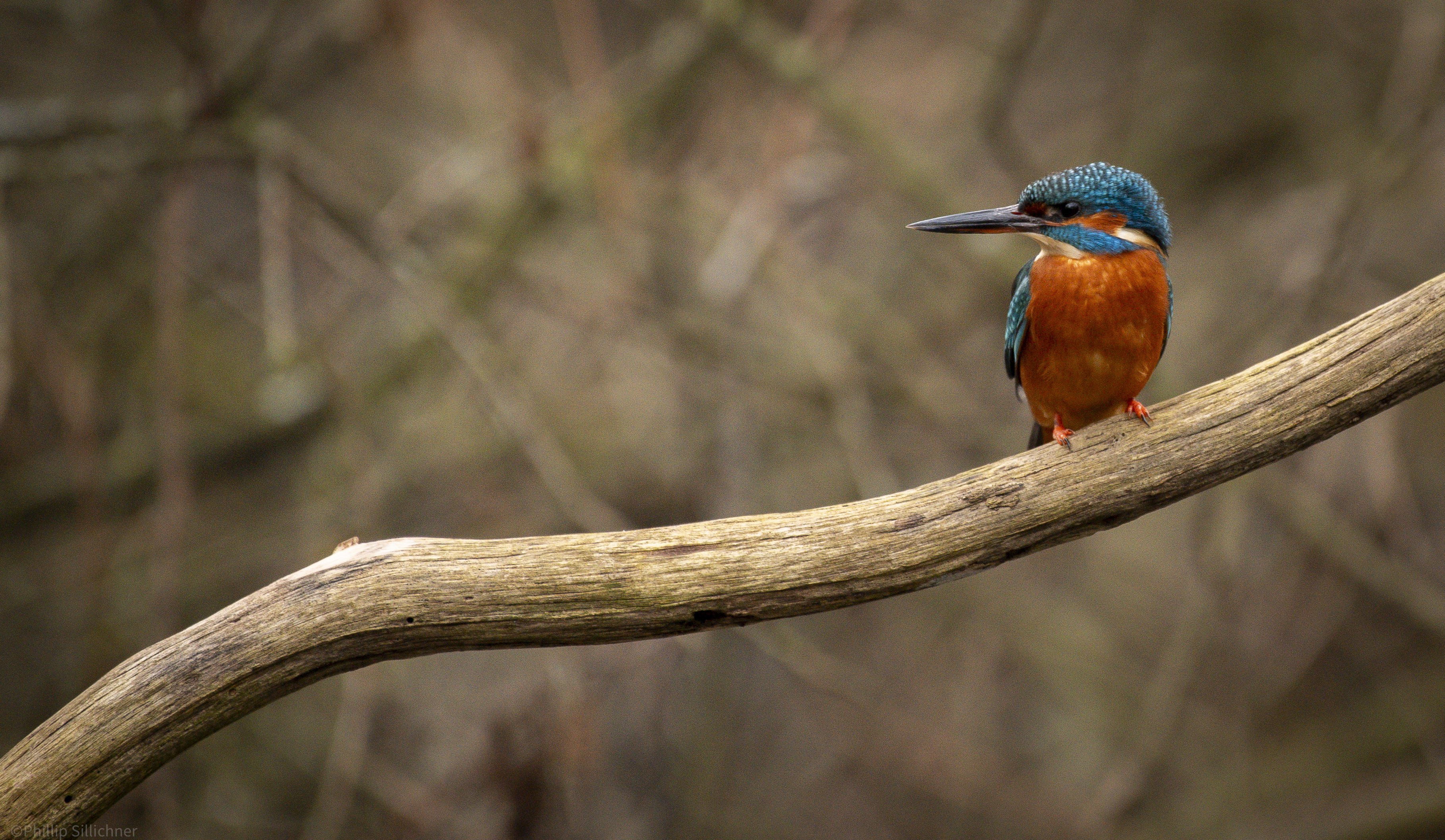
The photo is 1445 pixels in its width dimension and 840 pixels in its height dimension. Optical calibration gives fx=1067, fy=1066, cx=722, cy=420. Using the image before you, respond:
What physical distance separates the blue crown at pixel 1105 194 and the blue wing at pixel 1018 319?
197 mm

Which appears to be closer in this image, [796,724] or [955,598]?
[955,598]

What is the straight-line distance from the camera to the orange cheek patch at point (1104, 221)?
264 centimetres

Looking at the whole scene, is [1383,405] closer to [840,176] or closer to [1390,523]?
[1390,523]

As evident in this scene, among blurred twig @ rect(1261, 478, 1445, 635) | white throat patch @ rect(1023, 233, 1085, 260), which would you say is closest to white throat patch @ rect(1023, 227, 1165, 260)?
white throat patch @ rect(1023, 233, 1085, 260)

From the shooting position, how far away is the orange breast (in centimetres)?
260

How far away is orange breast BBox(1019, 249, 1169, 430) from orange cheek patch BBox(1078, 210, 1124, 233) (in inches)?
2.9

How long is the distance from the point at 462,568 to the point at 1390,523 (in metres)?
4.20

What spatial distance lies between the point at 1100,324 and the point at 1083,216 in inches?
10.9

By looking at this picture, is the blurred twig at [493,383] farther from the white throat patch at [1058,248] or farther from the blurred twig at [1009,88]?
the blurred twig at [1009,88]

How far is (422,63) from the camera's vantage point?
495 centimetres

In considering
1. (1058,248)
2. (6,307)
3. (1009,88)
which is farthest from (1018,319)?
(6,307)

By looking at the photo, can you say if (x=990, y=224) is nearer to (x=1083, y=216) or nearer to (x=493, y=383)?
(x=1083, y=216)

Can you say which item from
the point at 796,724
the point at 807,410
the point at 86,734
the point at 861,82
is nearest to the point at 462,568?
the point at 86,734

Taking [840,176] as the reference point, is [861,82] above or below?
above
